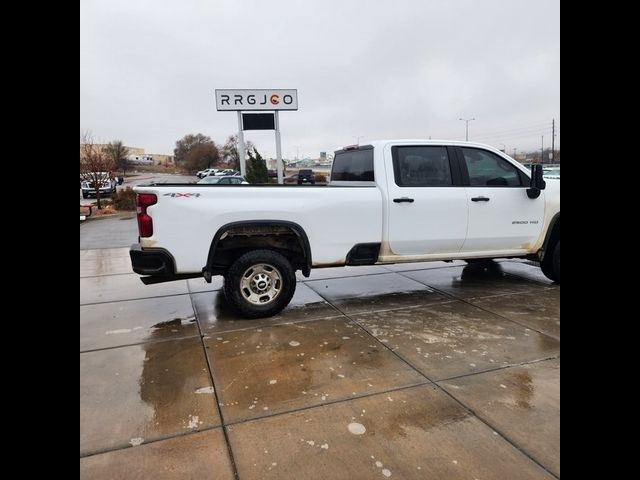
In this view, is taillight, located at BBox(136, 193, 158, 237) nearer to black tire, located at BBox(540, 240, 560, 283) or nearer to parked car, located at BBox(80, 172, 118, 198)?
black tire, located at BBox(540, 240, 560, 283)

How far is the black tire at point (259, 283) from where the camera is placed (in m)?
4.77

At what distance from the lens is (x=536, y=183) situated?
5559 mm

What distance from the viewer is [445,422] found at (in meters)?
2.88

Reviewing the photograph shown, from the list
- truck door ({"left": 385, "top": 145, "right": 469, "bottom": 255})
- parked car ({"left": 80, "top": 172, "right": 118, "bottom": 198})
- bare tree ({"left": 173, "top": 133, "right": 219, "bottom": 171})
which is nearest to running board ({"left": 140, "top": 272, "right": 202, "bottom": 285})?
truck door ({"left": 385, "top": 145, "right": 469, "bottom": 255})

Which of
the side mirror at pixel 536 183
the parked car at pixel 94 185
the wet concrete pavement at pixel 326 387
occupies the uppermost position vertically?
the parked car at pixel 94 185

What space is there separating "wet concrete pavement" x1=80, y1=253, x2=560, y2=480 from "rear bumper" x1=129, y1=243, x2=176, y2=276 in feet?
2.15

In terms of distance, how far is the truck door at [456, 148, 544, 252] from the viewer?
549 centimetres

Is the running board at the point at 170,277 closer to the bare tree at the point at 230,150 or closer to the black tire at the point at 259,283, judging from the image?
the black tire at the point at 259,283

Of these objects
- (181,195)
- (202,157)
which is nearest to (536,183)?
(181,195)

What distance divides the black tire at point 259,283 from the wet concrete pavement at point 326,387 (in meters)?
0.16

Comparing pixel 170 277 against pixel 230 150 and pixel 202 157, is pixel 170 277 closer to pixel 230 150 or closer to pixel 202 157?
pixel 230 150

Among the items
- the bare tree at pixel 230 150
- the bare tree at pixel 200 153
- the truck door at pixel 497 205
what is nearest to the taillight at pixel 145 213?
the truck door at pixel 497 205
